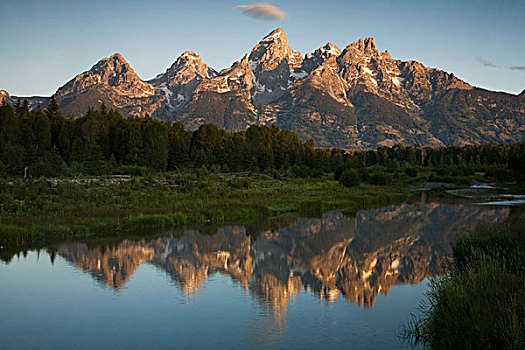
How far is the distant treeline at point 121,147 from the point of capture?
5894 cm

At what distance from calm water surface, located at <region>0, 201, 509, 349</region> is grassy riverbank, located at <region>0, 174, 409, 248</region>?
2736 mm

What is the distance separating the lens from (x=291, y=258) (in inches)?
1000

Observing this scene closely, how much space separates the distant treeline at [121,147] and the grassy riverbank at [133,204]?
13.8 metres

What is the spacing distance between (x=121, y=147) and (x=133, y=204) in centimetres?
3689

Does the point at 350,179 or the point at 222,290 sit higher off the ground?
the point at 350,179

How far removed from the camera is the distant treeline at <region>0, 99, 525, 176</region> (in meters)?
58.9

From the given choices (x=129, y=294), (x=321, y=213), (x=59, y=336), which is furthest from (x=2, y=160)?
(x=59, y=336)

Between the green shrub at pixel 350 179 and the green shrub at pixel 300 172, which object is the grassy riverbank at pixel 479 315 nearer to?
the green shrub at pixel 350 179

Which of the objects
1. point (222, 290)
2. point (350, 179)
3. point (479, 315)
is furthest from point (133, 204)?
point (350, 179)

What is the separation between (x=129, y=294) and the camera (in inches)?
719

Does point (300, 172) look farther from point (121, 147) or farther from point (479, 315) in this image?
point (479, 315)

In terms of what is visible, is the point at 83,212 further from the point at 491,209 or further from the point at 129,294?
the point at 491,209

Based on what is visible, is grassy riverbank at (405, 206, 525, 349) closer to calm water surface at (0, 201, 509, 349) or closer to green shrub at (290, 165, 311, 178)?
calm water surface at (0, 201, 509, 349)

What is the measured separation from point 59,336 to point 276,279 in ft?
30.6
